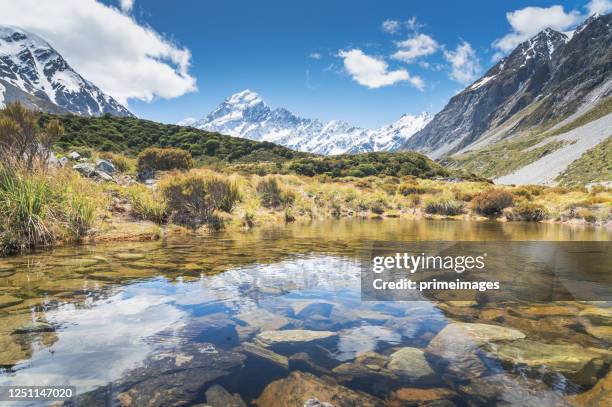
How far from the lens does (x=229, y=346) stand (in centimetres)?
380

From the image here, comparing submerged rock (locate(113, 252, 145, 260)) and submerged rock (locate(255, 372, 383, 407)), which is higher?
submerged rock (locate(113, 252, 145, 260))

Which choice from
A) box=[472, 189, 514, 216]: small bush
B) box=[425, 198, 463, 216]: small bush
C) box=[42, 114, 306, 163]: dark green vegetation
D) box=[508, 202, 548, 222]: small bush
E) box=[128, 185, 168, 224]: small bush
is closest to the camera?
box=[128, 185, 168, 224]: small bush

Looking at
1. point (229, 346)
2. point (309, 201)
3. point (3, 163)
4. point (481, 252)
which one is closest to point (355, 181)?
point (309, 201)

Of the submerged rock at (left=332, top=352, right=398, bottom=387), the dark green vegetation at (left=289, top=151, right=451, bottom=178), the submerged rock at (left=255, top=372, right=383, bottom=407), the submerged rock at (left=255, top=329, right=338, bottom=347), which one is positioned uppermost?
the dark green vegetation at (left=289, top=151, right=451, bottom=178)

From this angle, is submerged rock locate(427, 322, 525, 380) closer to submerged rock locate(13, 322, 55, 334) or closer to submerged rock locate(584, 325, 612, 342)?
submerged rock locate(584, 325, 612, 342)

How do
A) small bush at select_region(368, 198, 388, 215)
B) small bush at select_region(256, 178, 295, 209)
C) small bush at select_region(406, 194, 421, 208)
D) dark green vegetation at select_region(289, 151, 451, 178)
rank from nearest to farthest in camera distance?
small bush at select_region(256, 178, 295, 209) < small bush at select_region(368, 198, 388, 215) < small bush at select_region(406, 194, 421, 208) < dark green vegetation at select_region(289, 151, 451, 178)

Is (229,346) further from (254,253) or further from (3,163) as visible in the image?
(3,163)

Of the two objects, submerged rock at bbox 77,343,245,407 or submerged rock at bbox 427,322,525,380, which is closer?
submerged rock at bbox 77,343,245,407

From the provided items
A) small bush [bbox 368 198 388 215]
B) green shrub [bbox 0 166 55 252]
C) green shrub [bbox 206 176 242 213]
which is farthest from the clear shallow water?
small bush [bbox 368 198 388 215]

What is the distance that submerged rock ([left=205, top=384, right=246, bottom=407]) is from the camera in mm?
2760

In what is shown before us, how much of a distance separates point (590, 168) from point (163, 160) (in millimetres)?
86090

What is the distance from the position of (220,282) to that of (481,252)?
762 cm

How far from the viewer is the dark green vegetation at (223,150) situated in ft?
172

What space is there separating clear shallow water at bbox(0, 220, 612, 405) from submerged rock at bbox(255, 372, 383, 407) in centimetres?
5
